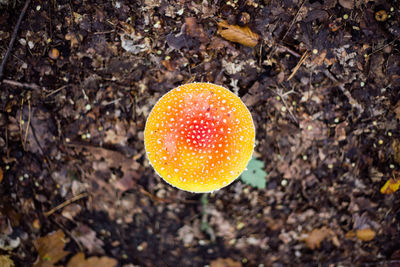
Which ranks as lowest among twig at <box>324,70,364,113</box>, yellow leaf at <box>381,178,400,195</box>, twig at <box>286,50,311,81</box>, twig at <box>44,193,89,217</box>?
twig at <box>44,193,89,217</box>

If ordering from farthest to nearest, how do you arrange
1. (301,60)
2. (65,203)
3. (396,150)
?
1. (65,203)
2. (396,150)
3. (301,60)

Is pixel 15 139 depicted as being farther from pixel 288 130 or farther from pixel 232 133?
pixel 288 130

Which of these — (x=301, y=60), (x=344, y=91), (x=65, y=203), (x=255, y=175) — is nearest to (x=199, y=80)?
(x=301, y=60)

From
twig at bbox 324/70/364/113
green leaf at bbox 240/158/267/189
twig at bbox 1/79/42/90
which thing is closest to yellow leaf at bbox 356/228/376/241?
green leaf at bbox 240/158/267/189

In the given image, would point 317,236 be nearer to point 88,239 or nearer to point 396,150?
point 396,150

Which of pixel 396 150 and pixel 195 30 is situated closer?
pixel 195 30

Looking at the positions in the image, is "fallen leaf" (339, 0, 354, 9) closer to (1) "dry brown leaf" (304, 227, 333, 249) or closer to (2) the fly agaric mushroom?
(2) the fly agaric mushroom

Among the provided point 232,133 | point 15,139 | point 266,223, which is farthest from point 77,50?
point 266,223
